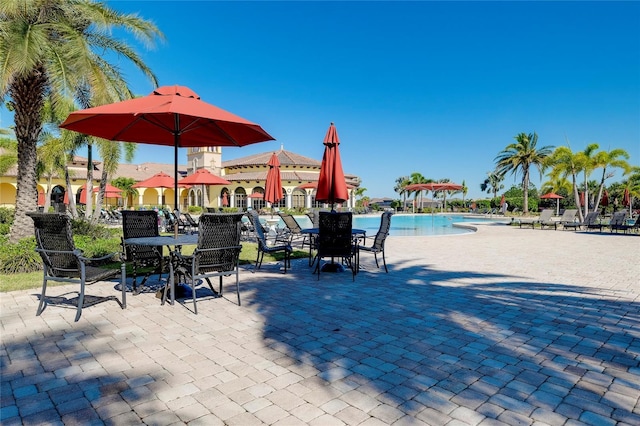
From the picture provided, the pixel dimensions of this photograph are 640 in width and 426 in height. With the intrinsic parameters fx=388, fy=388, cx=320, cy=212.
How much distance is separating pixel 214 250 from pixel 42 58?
6496mm

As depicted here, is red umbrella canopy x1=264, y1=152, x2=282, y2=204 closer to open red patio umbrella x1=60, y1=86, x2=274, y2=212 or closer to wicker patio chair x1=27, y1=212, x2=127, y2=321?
open red patio umbrella x1=60, y1=86, x2=274, y2=212

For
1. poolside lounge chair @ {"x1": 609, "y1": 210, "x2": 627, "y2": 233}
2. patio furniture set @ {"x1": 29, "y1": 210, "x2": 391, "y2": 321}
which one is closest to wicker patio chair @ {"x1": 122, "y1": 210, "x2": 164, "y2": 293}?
patio furniture set @ {"x1": 29, "y1": 210, "x2": 391, "y2": 321}

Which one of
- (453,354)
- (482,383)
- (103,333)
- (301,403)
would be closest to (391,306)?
(453,354)

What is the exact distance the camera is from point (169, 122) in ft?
18.9

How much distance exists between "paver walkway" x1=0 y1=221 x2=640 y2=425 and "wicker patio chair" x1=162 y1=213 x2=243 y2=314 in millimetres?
423

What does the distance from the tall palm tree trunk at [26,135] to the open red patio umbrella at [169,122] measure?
11.3ft

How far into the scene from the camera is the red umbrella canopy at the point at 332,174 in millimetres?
7516

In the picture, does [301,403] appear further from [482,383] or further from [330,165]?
[330,165]

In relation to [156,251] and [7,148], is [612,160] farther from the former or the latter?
[7,148]

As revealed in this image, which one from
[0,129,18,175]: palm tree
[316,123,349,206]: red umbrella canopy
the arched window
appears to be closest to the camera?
[316,123,349,206]: red umbrella canopy

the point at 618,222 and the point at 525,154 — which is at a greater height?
the point at 525,154

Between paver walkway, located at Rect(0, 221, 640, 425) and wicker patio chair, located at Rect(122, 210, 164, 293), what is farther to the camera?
wicker patio chair, located at Rect(122, 210, 164, 293)

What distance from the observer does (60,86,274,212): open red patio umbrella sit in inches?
178

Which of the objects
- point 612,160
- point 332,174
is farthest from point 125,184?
point 612,160
